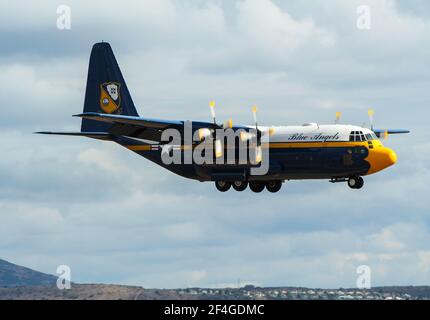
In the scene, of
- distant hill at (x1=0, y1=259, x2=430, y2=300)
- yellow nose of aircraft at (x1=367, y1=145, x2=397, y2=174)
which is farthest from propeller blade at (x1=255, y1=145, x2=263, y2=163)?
distant hill at (x1=0, y1=259, x2=430, y2=300)

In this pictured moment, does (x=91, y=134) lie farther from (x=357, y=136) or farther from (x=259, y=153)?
(x=357, y=136)

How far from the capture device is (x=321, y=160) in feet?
188

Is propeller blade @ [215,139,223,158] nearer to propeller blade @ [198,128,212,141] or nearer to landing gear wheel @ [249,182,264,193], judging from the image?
propeller blade @ [198,128,212,141]

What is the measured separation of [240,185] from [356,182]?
745cm

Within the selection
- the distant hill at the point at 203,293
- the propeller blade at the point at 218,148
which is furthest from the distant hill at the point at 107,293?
the propeller blade at the point at 218,148

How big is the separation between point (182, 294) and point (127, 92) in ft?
179

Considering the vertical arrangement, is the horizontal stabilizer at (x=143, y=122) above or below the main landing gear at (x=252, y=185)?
above

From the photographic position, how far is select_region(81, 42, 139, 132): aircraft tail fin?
66188 mm

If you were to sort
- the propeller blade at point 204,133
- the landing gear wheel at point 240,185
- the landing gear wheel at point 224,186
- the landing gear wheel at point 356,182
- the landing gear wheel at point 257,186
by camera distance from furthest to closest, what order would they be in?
the landing gear wheel at point 257,186 → the landing gear wheel at point 224,186 → the landing gear wheel at point 240,185 → the propeller blade at point 204,133 → the landing gear wheel at point 356,182

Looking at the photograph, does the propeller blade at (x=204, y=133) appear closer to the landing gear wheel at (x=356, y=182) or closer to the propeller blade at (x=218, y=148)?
the propeller blade at (x=218, y=148)

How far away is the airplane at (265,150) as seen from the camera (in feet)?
187

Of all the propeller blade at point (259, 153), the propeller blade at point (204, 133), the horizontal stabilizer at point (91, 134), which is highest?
the horizontal stabilizer at point (91, 134)

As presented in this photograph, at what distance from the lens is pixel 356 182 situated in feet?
190
